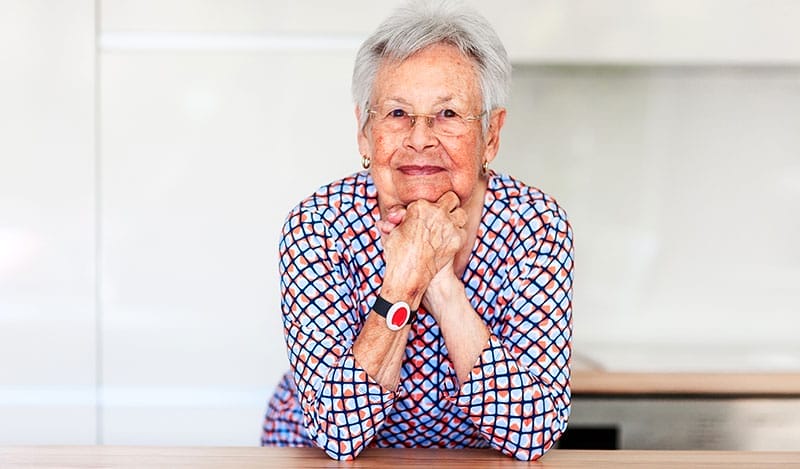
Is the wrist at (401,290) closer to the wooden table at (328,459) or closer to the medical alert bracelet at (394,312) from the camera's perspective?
the medical alert bracelet at (394,312)

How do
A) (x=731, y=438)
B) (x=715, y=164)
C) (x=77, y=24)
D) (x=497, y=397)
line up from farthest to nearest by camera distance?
(x=715, y=164), (x=77, y=24), (x=731, y=438), (x=497, y=397)

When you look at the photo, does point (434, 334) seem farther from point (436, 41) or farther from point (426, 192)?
point (436, 41)

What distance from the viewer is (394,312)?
1.09m

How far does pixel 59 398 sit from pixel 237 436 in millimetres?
433

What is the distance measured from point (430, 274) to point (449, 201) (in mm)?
112

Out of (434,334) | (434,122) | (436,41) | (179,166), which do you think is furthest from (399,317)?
(179,166)

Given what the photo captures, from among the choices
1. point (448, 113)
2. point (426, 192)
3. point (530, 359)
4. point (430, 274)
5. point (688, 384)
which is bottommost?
point (688, 384)

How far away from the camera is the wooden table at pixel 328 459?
3.30ft

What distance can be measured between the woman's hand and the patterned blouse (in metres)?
0.07

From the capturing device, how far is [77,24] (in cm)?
204

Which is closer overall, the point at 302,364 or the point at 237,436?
the point at 302,364

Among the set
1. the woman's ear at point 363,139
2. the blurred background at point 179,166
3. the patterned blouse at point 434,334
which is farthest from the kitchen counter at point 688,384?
the woman's ear at point 363,139

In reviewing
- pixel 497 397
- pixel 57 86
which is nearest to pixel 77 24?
pixel 57 86

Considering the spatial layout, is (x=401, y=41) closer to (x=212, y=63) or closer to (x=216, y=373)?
(x=212, y=63)
